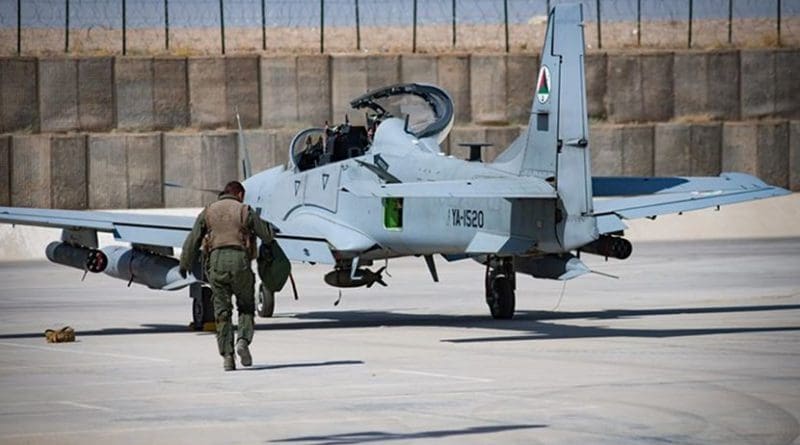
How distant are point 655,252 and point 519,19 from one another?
1437 centimetres

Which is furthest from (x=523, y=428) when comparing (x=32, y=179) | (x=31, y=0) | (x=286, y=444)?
(x=31, y=0)

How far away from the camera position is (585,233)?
68.8ft

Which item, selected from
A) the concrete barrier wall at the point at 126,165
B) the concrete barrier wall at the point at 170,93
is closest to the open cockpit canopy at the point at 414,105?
the concrete barrier wall at the point at 126,165

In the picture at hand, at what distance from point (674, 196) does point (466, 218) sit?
3.19 metres

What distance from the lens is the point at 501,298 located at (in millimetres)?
24062

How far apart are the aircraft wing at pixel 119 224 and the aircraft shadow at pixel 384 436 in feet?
32.5

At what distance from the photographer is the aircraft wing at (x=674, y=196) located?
23297mm

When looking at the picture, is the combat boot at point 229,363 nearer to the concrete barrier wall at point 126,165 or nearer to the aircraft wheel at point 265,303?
the aircraft wheel at point 265,303

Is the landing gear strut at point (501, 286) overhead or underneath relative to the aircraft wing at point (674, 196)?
underneath

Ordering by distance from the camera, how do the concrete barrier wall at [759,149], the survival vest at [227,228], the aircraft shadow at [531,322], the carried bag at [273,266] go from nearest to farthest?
the survival vest at [227,228] < the carried bag at [273,266] < the aircraft shadow at [531,322] < the concrete barrier wall at [759,149]

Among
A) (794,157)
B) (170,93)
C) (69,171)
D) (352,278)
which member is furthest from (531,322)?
(794,157)

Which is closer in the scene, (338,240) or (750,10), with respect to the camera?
(338,240)

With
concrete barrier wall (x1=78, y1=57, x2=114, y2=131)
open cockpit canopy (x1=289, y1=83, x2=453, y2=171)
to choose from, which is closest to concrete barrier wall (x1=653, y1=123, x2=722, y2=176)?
concrete barrier wall (x1=78, y1=57, x2=114, y2=131)

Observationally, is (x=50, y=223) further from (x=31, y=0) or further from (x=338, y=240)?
(x=31, y=0)
